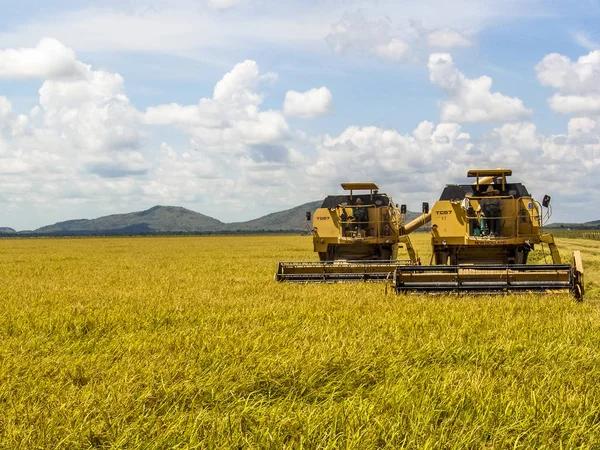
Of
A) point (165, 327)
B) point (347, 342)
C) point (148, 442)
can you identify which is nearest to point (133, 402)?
point (148, 442)

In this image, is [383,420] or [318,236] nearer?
[383,420]

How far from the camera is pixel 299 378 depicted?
5.07 metres

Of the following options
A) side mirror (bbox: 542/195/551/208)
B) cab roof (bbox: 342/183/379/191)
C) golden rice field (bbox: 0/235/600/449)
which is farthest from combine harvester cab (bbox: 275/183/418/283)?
golden rice field (bbox: 0/235/600/449)

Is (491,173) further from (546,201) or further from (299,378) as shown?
(299,378)

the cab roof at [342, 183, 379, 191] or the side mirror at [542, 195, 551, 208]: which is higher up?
the cab roof at [342, 183, 379, 191]

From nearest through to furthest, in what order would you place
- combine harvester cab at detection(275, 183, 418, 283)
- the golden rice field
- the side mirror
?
1. the golden rice field
2. the side mirror
3. combine harvester cab at detection(275, 183, 418, 283)

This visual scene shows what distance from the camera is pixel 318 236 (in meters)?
18.4

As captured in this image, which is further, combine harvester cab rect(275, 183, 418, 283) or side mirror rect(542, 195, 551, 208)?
combine harvester cab rect(275, 183, 418, 283)

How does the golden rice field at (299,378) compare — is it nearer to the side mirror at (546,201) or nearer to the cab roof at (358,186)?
the side mirror at (546,201)

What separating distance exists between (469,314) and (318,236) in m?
9.89

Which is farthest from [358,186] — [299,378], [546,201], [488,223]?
[299,378]

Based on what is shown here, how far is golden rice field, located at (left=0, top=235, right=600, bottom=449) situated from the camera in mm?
3820

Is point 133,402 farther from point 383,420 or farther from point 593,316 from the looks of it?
point 593,316

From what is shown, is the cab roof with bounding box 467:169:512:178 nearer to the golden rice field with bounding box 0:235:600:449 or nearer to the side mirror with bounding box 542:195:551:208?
the side mirror with bounding box 542:195:551:208
